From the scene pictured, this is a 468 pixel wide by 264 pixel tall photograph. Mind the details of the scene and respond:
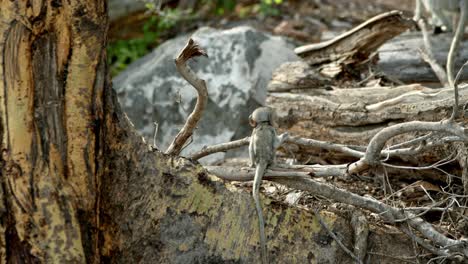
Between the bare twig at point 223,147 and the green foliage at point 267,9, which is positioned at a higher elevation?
the bare twig at point 223,147

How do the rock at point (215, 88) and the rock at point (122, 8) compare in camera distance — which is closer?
the rock at point (215, 88)

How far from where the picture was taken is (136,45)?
9875 millimetres

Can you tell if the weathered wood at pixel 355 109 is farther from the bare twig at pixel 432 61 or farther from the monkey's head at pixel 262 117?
the monkey's head at pixel 262 117

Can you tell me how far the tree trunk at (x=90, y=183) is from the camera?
3.22 metres

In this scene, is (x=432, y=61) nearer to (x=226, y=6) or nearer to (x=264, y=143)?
(x=264, y=143)

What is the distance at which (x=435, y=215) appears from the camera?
15.6ft

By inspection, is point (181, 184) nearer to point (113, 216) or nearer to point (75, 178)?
point (113, 216)

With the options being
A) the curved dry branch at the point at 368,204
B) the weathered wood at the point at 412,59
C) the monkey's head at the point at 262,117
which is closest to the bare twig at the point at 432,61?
the weathered wood at the point at 412,59

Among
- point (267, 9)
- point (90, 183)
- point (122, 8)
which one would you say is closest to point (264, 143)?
point (90, 183)

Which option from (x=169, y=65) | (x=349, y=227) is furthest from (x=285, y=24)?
(x=349, y=227)

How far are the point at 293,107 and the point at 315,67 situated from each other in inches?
26.2

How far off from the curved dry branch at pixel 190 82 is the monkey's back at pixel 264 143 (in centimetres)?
36

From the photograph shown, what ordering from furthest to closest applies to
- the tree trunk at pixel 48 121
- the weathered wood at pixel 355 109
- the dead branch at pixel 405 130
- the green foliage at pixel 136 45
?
the green foliage at pixel 136 45 < the weathered wood at pixel 355 109 < the dead branch at pixel 405 130 < the tree trunk at pixel 48 121

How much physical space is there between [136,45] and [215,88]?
10.0 ft
